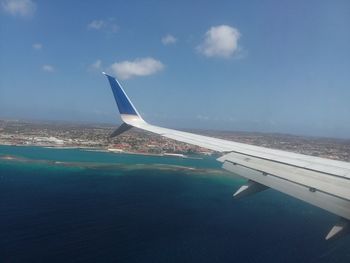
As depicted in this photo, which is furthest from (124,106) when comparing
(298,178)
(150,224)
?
(298,178)

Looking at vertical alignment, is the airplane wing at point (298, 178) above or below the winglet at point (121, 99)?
below

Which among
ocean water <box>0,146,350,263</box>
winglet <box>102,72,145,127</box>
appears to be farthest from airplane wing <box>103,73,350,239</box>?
winglet <box>102,72,145,127</box>

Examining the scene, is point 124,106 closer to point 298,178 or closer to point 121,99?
point 121,99

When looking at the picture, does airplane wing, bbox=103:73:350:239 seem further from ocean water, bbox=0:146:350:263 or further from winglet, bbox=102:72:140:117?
winglet, bbox=102:72:140:117

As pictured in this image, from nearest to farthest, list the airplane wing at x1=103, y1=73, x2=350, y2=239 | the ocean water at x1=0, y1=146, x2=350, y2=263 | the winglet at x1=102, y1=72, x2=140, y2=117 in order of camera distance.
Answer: the airplane wing at x1=103, y1=73, x2=350, y2=239 < the winglet at x1=102, y1=72, x2=140, y2=117 < the ocean water at x1=0, y1=146, x2=350, y2=263

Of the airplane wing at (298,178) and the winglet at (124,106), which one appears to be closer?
the airplane wing at (298,178)

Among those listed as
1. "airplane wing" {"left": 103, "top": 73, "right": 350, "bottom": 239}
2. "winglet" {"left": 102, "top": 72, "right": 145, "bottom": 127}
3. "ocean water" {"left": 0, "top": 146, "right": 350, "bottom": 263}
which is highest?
"winglet" {"left": 102, "top": 72, "right": 145, "bottom": 127}

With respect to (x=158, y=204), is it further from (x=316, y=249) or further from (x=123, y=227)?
(x=316, y=249)

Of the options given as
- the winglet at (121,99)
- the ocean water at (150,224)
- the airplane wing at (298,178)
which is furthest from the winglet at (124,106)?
the ocean water at (150,224)

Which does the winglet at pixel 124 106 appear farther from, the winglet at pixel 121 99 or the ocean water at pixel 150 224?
the ocean water at pixel 150 224
